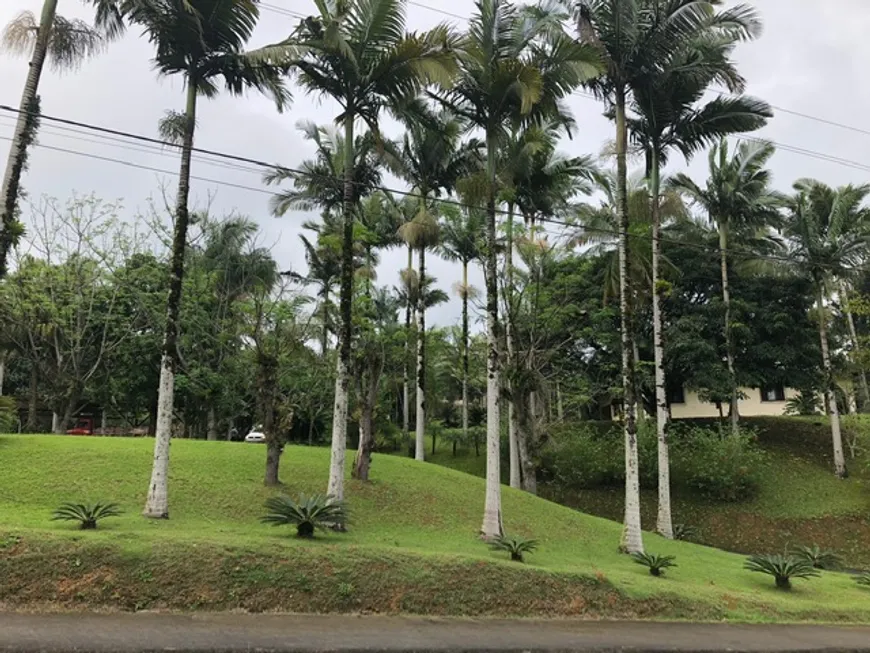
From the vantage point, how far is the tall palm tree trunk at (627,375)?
46.5 ft

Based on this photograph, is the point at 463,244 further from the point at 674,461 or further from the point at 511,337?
the point at 674,461

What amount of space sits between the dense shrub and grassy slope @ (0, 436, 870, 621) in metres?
8.00

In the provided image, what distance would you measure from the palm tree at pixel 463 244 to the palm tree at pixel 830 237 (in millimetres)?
13713

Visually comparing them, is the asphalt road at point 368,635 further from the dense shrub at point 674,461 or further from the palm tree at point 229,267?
the palm tree at point 229,267

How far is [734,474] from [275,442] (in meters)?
18.5

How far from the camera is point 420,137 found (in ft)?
66.4

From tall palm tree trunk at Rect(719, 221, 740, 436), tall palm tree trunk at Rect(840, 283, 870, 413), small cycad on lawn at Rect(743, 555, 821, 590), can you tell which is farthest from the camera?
tall palm tree trunk at Rect(719, 221, 740, 436)

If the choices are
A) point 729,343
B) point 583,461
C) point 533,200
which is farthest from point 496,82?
point 729,343

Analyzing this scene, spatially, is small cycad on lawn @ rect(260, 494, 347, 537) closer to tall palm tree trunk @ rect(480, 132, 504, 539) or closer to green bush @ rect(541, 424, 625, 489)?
tall palm tree trunk @ rect(480, 132, 504, 539)

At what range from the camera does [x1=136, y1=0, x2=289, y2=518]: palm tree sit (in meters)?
11.3

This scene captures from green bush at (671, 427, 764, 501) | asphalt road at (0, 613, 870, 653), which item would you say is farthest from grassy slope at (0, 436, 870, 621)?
green bush at (671, 427, 764, 501)

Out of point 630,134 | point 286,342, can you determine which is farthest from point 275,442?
point 630,134

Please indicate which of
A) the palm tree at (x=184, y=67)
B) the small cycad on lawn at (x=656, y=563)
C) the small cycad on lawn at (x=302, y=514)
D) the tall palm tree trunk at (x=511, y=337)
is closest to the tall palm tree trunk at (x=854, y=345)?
the tall palm tree trunk at (x=511, y=337)

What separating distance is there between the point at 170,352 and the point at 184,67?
5933 millimetres
